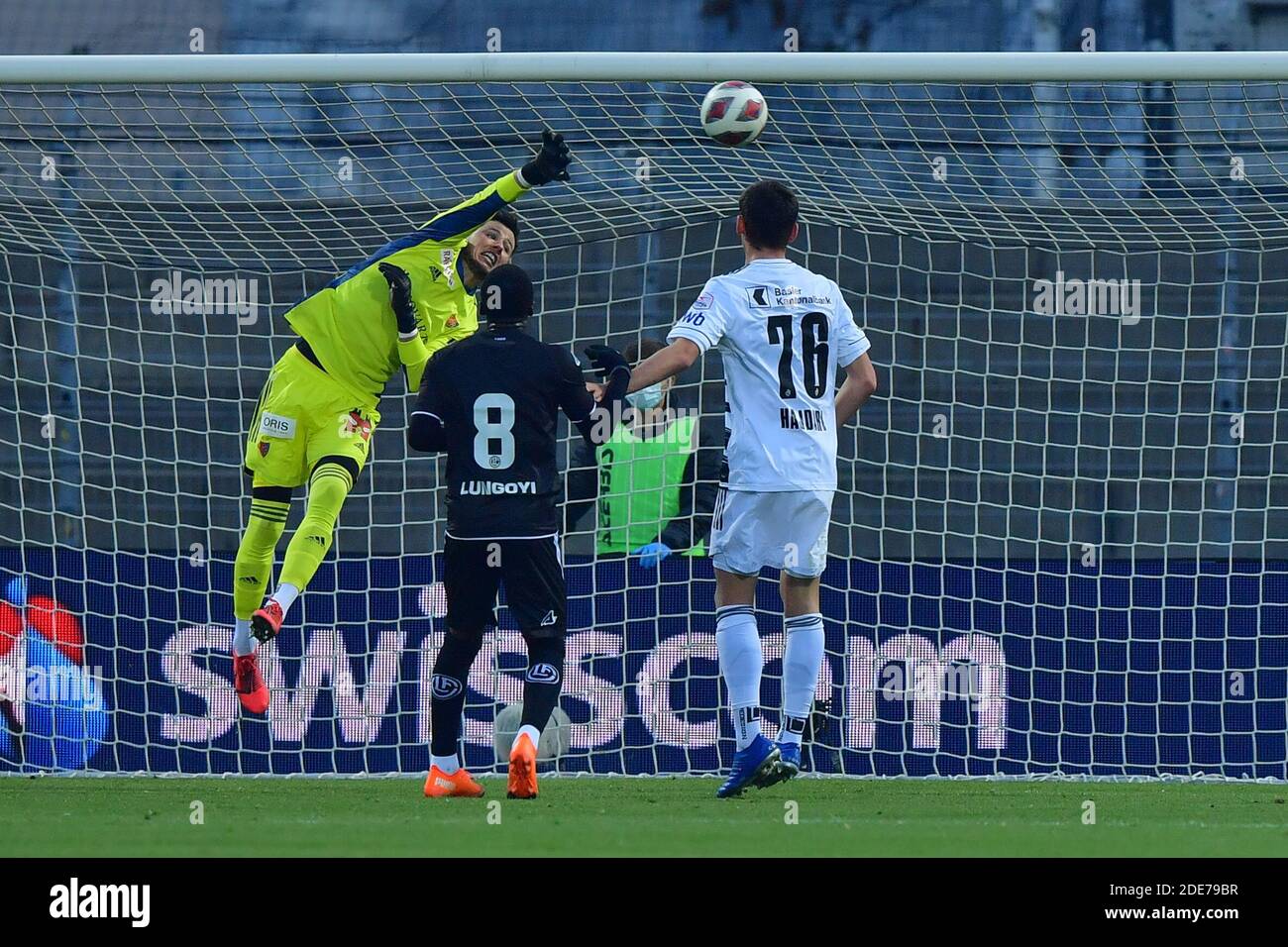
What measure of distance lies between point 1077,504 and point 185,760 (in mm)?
3933

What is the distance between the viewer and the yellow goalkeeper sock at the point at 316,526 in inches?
249

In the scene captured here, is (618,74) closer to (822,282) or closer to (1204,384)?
(822,282)

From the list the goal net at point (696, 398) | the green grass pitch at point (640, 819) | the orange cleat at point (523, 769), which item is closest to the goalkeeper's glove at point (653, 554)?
the goal net at point (696, 398)

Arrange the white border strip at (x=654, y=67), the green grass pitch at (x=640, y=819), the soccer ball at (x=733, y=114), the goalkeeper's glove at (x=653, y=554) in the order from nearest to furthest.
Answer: the green grass pitch at (x=640, y=819) < the soccer ball at (x=733, y=114) < the white border strip at (x=654, y=67) < the goalkeeper's glove at (x=653, y=554)

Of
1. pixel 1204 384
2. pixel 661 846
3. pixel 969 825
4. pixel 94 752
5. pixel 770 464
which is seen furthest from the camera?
pixel 1204 384

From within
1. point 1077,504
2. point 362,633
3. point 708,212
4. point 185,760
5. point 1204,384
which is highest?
point 708,212

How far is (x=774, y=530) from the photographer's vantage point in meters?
5.66

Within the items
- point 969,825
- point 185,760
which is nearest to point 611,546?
point 185,760

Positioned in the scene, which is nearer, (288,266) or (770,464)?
(770,464)

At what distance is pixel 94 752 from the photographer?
738 cm

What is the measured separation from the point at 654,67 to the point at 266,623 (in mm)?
2253

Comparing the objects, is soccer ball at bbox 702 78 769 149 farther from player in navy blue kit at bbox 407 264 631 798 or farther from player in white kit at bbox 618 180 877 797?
player in navy blue kit at bbox 407 264 631 798

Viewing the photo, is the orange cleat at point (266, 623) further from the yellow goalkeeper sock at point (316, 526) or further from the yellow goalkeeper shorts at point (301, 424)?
the yellow goalkeeper shorts at point (301, 424)

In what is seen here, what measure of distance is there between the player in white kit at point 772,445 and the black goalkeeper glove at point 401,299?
1.06 meters
